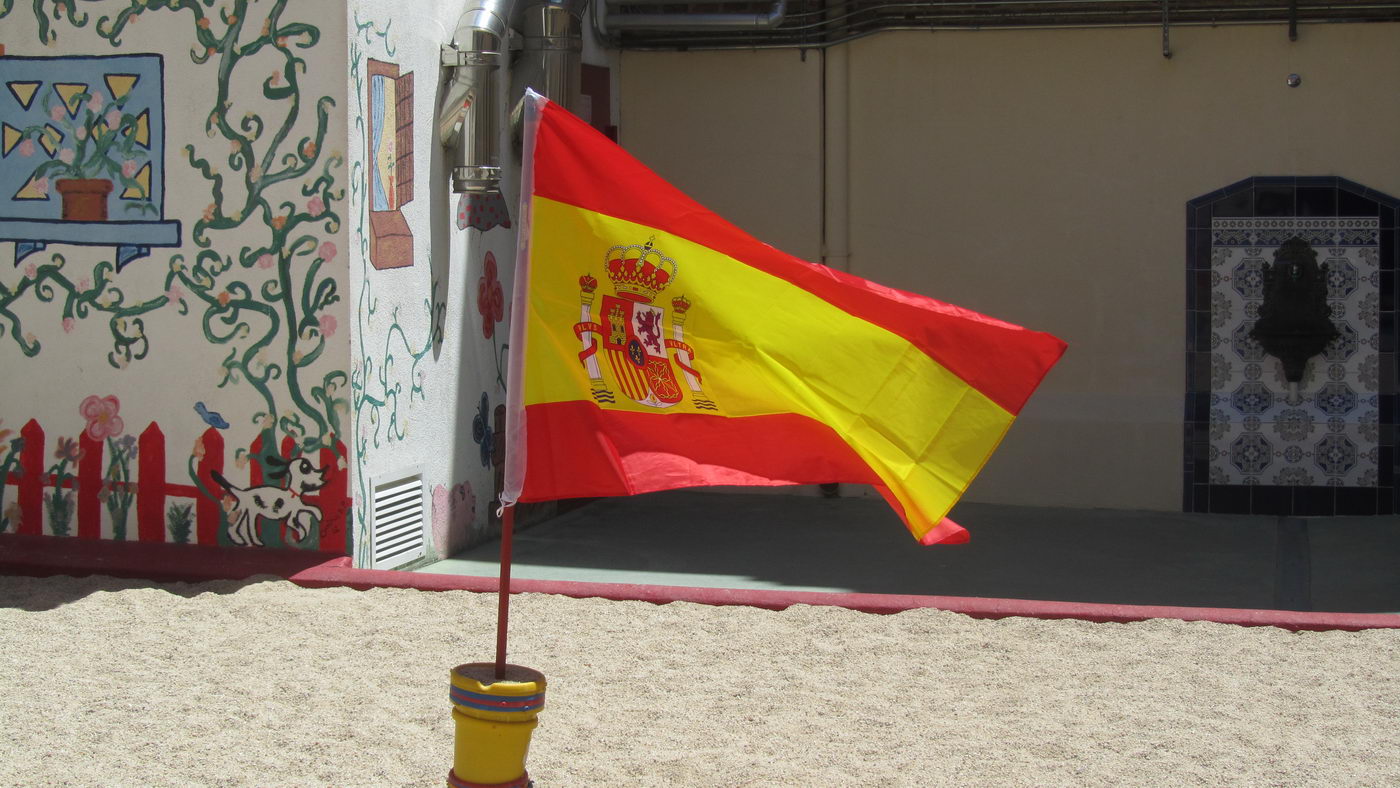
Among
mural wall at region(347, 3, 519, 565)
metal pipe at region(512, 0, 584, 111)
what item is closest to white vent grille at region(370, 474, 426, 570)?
mural wall at region(347, 3, 519, 565)

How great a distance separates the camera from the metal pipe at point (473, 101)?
290 inches

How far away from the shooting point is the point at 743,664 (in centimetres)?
555

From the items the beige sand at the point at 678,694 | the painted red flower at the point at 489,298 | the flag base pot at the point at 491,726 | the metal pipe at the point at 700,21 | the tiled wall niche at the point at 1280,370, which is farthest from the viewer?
the metal pipe at the point at 700,21

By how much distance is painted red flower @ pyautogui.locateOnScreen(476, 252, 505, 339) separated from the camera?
791cm

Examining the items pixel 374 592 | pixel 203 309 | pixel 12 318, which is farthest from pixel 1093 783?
pixel 12 318

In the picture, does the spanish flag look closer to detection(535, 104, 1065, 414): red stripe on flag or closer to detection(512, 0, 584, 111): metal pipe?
detection(535, 104, 1065, 414): red stripe on flag

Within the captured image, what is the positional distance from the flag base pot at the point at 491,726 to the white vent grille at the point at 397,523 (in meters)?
3.62

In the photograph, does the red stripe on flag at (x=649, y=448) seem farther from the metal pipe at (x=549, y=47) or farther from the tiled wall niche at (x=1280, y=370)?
the tiled wall niche at (x=1280, y=370)

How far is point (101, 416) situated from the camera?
701 centimetres

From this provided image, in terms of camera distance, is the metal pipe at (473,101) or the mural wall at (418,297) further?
the metal pipe at (473,101)

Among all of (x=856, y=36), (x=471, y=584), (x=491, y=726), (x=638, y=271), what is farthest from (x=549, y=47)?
(x=491, y=726)

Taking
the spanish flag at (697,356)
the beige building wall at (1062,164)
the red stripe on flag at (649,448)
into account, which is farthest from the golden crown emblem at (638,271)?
the beige building wall at (1062,164)

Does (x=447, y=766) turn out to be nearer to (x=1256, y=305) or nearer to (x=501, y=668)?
(x=501, y=668)

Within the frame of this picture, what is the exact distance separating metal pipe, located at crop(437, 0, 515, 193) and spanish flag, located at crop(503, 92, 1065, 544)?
3898mm
